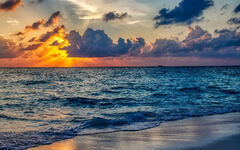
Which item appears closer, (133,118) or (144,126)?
(144,126)

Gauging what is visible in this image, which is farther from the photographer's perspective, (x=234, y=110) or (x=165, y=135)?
(x=234, y=110)

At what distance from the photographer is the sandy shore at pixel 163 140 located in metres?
6.76

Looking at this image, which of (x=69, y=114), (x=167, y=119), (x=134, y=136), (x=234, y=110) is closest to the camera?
(x=134, y=136)

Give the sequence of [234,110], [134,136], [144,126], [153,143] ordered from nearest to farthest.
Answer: [153,143] < [134,136] < [144,126] < [234,110]

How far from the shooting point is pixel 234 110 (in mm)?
14484

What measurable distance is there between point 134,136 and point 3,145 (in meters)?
4.43

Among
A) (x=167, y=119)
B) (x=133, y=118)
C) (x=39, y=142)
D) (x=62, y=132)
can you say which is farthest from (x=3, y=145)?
(x=167, y=119)

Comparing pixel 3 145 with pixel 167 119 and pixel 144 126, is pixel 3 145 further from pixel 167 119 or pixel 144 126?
pixel 167 119

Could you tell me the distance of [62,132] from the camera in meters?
9.02

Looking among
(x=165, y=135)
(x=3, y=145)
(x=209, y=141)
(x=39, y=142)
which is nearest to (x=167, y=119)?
(x=165, y=135)

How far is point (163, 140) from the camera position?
24.5 feet

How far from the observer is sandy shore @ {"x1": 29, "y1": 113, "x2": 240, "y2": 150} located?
6760 mm

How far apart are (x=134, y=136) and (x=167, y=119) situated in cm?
408

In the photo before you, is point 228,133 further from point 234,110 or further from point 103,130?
point 234,110
